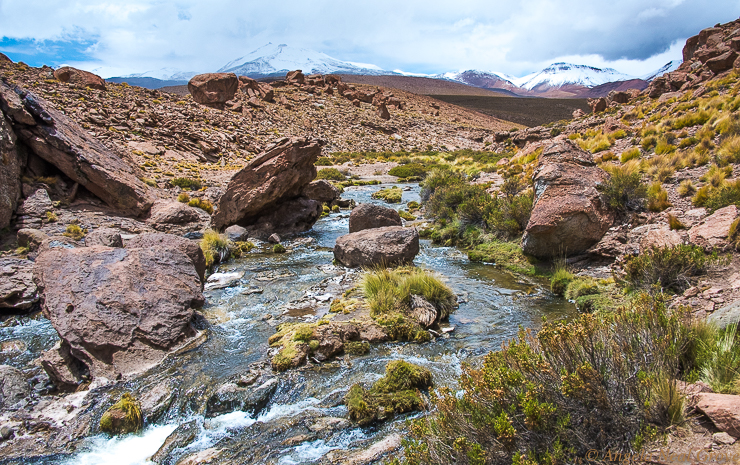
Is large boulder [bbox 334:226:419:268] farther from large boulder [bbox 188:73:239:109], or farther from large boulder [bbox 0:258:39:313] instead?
large boulder [bbox 188:73:239:109]

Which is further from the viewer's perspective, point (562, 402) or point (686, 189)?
point (686, 189)

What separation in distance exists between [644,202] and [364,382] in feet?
30.2

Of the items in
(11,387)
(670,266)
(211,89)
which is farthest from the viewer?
(211,89)

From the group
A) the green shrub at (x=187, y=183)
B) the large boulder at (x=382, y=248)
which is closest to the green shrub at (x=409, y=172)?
the green shrub at (x=187, y=183)

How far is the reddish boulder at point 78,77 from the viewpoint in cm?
3597

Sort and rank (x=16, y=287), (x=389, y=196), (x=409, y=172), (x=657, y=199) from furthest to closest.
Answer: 1. (x=409, y=172)
2. (x=389, y=196)
3. (x=657, y=199)
4. (x=16, y=287)

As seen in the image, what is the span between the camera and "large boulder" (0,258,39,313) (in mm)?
8016


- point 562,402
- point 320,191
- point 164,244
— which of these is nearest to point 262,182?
point 320,191

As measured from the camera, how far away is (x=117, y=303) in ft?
21.9

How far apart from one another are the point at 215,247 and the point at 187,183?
10375 millimetres

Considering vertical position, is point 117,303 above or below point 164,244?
below

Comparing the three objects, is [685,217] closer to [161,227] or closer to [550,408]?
[550,408]

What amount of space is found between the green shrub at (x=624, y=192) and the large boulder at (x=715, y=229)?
2.05 metres

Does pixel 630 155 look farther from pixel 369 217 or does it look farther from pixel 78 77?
pixel 78 77
